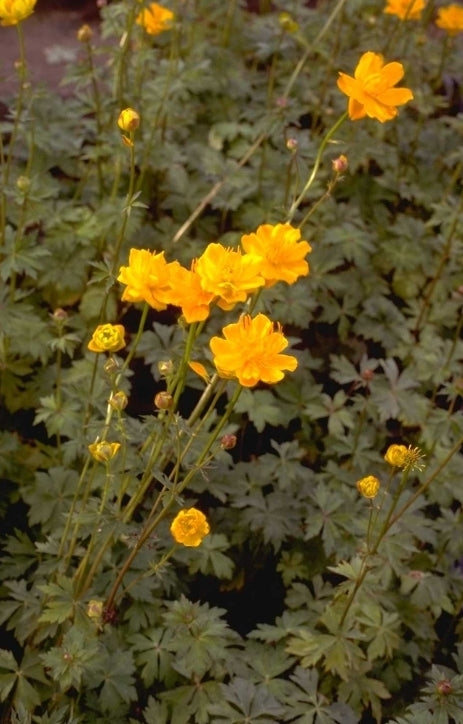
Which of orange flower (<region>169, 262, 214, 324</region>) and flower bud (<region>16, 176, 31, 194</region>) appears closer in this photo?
orange flower (<region>169, 262, 214, 324</region>)

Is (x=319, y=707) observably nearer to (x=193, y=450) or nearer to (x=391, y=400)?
(x=193, y=450)

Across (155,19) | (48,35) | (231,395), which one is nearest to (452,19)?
(155,19)

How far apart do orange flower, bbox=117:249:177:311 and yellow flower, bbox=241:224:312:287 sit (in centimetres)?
20

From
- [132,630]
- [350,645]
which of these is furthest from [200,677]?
[350,645]

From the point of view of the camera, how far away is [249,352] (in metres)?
1.39

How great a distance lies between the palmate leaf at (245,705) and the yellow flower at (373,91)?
4.21 ft

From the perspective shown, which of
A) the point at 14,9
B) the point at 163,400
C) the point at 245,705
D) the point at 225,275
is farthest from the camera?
the point at 14,9

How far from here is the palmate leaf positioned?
1.74 m

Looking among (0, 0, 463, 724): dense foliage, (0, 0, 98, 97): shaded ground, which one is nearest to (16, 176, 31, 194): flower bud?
(0, 0, 463, 724): dense foliage

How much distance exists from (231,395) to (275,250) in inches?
32.5

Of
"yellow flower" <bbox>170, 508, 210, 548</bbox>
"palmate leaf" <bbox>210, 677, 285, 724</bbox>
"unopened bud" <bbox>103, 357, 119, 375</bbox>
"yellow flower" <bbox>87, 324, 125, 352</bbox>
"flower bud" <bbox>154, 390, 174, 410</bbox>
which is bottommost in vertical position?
"palmate leaf" <bbox>210, 677, 285, 724</bbox>

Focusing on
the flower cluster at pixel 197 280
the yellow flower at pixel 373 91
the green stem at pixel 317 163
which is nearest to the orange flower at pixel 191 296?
the flower cluster at pixel 197 280

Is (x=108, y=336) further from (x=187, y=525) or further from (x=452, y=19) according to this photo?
(x=452, y=19)

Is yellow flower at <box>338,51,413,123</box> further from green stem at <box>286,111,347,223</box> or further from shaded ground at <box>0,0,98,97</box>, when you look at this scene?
shaded ground at <box>0,0,98,97</box>
